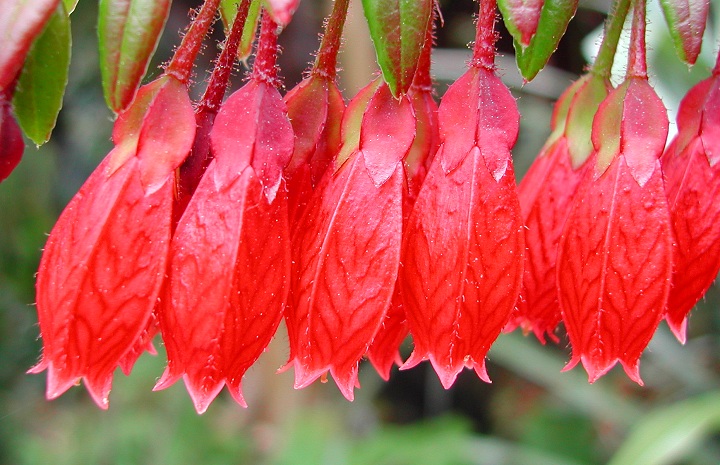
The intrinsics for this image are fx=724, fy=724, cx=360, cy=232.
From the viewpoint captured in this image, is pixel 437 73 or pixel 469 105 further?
pixel 437 73

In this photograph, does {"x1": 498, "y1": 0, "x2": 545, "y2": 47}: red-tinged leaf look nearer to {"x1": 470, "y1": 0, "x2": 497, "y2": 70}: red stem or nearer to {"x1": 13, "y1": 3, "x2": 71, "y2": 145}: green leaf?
{"x1": 470, "y1": 0, "x2": 497, "y2": 70}: red stem

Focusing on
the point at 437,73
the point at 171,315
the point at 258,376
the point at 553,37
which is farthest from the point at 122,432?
the point at 553,37

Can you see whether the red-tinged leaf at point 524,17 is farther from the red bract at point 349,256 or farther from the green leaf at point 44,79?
the green leaf at point 44,79

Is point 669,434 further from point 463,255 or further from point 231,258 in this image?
point 231,258

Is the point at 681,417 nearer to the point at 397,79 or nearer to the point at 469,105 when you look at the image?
the point at 469,105

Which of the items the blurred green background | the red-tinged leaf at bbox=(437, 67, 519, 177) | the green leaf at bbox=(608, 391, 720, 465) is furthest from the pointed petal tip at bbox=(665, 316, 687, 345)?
the blurred green background

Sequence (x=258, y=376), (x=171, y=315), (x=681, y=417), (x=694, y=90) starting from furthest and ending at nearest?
(x=258, y=376) → (x=681, y=417) → (x=694, y=90) → (x=171, y=315)

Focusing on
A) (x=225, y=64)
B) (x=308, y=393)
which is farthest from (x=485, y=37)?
(x=308, y=393)
